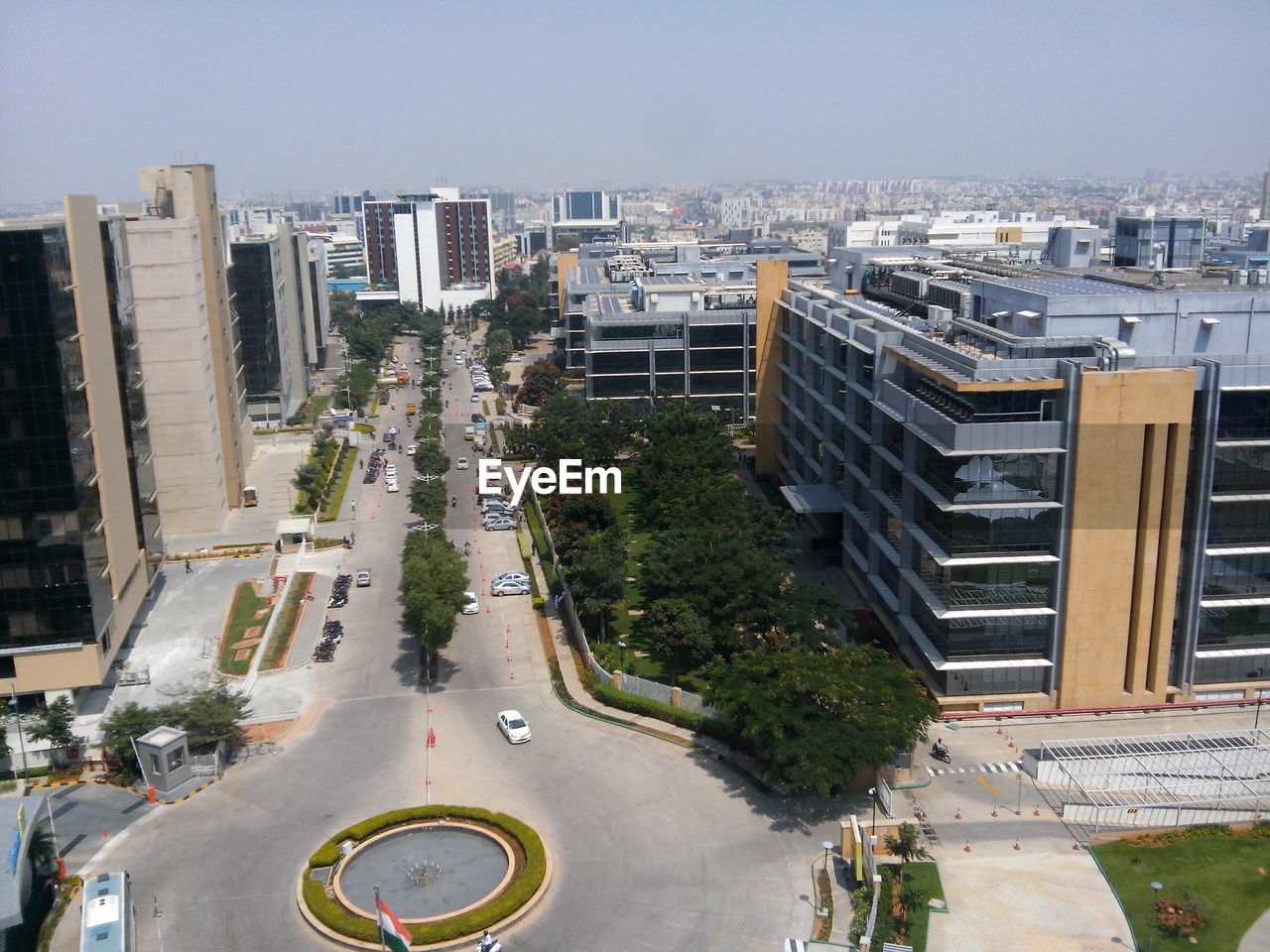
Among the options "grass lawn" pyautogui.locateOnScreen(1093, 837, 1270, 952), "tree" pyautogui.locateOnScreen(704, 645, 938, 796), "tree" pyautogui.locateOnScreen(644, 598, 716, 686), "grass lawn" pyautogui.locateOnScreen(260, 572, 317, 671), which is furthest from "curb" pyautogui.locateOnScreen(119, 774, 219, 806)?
"grass lawn" pyautogui.locateOnScreen(1093, 837, 1270, 952)

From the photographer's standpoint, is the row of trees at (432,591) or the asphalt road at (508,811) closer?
the asphalt road at (508,811)

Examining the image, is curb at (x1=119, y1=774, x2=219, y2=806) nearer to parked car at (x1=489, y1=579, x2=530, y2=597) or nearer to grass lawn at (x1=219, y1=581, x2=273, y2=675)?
grass lawn at (x1=219, y1=581, x2=273, y2=675)

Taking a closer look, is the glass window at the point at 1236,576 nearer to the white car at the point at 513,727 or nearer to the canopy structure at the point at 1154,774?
the canopy structure at the point at 1154,774

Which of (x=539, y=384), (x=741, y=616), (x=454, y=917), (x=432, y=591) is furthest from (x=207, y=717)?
(x=539, y=384)

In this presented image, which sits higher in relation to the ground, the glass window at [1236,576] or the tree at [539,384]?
the glass window at [1236,576]

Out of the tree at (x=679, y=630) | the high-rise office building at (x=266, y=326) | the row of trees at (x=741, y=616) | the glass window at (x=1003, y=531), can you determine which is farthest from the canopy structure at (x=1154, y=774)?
the high-rise office building at (x=266, y=326)

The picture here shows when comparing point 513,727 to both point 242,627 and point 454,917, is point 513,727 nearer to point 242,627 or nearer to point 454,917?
point 454,917

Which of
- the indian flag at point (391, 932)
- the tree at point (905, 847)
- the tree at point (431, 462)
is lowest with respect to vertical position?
the tree at point (905, 847)
